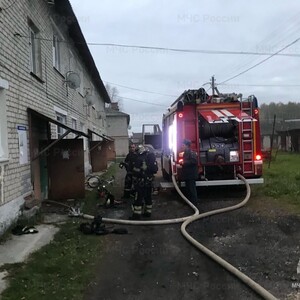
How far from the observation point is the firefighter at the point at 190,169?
34.8ft

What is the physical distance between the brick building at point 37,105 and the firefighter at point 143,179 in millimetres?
1776

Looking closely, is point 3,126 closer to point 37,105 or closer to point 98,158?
point 37,105

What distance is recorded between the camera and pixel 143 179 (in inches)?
364

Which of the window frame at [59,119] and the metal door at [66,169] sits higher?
the window frame at [59,119]

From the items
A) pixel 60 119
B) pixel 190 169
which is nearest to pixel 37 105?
pixel 60 119

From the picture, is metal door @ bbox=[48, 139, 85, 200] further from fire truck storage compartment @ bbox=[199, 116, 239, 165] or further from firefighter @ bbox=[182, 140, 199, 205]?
fire truck storage compartment @ bbox=[199, 116, 239, 165]

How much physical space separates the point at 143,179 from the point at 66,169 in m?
3.07

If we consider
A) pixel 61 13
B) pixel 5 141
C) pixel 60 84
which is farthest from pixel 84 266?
pixel 61 13

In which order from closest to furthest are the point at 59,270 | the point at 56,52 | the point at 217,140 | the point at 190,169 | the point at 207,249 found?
the point at 59,270 → the point at 207,249 → the point at 190,169 → the point at 217,140 → the point at 56,52

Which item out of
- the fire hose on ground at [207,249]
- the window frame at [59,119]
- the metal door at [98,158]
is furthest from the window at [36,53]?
the metal door at [98,158]

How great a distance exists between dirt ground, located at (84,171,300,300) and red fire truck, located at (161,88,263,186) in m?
2.13

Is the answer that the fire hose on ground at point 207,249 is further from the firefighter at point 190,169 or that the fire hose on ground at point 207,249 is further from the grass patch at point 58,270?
the grass patch at point 58,270

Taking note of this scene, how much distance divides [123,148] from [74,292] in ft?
178

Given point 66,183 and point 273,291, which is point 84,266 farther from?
point 66,183
